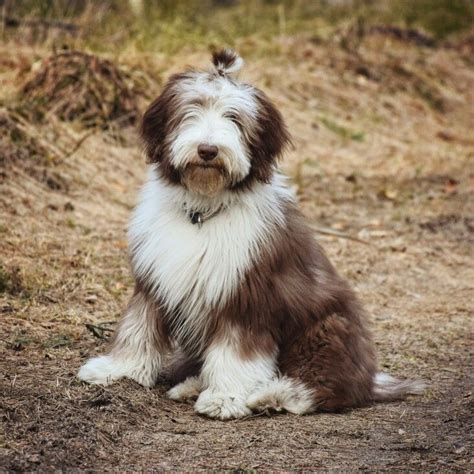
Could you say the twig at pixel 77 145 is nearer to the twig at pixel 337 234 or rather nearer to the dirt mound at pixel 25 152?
the dirt mound at pixel 25 152

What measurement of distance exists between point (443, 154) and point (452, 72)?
4.03 metres

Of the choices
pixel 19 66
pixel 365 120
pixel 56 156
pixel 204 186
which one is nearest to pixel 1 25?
pixel 19 66

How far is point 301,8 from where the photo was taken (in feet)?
57.7

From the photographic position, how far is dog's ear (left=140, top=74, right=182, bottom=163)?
468cm

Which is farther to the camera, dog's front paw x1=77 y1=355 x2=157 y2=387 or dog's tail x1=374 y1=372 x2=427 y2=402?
dog's tail x1=374 y1=372 x2=427 y2=402

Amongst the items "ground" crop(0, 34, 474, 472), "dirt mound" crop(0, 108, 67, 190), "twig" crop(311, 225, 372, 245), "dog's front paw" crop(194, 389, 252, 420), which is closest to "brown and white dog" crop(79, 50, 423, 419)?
"dog's front paw" crop(194, 389, 252, 420)

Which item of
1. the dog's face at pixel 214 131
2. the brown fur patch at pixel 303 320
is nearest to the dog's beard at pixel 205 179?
the dog's face at pixel 214 131

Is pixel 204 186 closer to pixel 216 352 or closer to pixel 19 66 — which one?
pixel 216 352

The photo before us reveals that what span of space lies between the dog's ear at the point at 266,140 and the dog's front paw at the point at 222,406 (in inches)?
41.4

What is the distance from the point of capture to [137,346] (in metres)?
4.82

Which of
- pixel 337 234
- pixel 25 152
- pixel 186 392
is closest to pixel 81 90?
pixel 25 152

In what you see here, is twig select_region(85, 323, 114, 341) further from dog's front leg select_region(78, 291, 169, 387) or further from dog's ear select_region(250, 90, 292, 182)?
dog's ear select_region(250, 90, 292, 182)

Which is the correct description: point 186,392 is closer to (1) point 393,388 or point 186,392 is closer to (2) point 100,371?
(2) point 100,371

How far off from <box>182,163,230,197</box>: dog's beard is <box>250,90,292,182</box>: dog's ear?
0.21 meters
